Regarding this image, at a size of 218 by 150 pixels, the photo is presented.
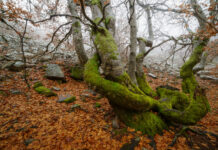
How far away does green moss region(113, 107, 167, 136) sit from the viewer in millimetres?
2717

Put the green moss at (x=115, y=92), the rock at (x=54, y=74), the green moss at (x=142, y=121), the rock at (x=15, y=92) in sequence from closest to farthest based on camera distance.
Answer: the green moss at (x=115, y=92), the green moss at (x=142, y=121), the rock at (x=15, y=92), the rock at (x=54, y=74)

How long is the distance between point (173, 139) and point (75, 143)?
2.46m

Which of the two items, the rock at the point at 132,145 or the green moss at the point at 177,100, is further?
the green moss at the point at 177,100

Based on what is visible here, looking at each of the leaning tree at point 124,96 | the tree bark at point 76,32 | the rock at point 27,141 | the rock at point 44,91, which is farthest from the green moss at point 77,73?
the rock at point 27,141

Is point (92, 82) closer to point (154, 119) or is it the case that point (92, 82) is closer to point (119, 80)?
point (119, 80)

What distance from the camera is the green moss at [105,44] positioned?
258cm

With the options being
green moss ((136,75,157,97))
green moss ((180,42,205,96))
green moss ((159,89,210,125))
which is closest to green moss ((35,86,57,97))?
green moss ((136,75,157,97))

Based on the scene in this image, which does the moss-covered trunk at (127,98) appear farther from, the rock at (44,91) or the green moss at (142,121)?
the rock at (44,91)

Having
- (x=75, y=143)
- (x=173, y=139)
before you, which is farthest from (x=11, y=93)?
(x=173, y=139)

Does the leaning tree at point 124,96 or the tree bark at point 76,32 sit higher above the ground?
the tree bark at point 76,32

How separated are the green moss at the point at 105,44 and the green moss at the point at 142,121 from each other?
1.64 metres

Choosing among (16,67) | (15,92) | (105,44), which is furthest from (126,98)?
(16,67)

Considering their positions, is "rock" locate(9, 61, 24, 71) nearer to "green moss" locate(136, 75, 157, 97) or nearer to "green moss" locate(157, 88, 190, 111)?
"green moss" locate(136, 75, 157, 97)

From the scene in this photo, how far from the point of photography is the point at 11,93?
12.7 ft
